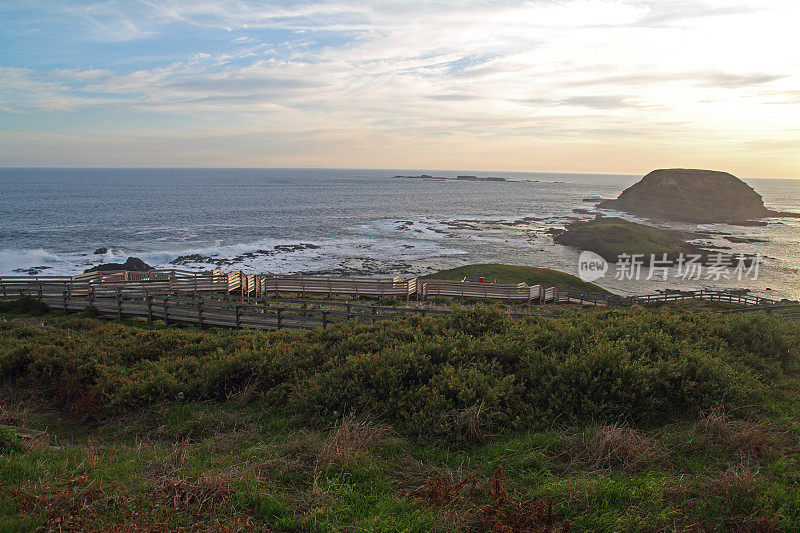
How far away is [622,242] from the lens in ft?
216

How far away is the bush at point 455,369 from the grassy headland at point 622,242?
55.6m

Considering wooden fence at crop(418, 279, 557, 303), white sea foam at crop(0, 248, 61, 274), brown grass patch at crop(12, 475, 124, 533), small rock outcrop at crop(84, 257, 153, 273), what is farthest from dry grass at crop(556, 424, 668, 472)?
white sea foam at crop(0, 248, 61, 274)

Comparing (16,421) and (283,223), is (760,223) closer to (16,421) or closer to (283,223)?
(283,223)

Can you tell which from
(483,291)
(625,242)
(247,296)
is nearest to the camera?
(247,296)

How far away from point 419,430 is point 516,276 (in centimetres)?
3248

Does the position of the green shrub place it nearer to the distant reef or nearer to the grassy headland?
the grassy headland

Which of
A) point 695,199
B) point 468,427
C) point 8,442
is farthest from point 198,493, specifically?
point 695,199

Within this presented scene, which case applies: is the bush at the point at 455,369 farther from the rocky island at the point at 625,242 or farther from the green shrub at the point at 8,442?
the rocky island at the point at 625,242

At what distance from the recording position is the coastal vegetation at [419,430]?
479 centimetres

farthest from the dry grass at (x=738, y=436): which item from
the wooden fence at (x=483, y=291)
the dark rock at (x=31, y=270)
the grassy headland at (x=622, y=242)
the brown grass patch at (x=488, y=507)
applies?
the grassy headland at (x=622, y=242)

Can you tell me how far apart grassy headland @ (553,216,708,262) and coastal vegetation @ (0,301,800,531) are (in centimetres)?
5544

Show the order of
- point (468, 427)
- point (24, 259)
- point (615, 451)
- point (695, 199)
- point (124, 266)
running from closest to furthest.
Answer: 1. point (615, 451)
2. point (468, 427)
3. point (124, 266)
4. point (24, 259)
5. point (695, 199)

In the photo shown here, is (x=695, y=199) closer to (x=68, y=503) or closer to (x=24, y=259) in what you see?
(x=24, y=259)

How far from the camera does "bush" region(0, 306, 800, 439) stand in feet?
23.9
